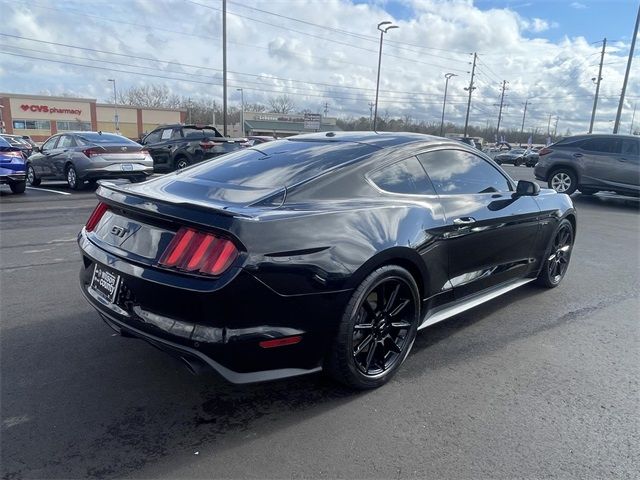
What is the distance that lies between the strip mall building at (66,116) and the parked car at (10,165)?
59.8 m

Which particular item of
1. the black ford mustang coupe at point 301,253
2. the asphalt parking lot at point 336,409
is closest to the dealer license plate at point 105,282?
the black ford mustang coupe at point 301,253

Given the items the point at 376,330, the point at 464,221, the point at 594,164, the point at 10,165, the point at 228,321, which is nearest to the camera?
the point at 228,321

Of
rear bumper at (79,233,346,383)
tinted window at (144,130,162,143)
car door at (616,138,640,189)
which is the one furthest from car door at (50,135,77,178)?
car door at (616,138,640,189)

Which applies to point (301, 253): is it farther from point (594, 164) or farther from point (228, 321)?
point (594, 164)

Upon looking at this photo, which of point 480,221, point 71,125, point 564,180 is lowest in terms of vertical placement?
point 71,125

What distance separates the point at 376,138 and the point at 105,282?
218cm

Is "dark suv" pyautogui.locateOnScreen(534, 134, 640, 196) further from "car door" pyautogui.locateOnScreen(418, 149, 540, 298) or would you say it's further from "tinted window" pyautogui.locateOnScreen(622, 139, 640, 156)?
"car door" pyautogui.locateOnScreen(418, 149, 540, 298)

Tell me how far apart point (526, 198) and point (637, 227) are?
22.1 feet

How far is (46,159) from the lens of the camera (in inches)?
496

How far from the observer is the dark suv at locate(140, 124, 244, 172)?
1563 cm

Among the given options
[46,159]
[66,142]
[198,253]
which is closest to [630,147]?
[198,253]

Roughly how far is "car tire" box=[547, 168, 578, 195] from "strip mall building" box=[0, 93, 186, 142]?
6589cm

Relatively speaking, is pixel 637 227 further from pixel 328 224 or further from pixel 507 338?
pixel 328 224

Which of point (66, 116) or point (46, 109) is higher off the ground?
point (46, 109)
